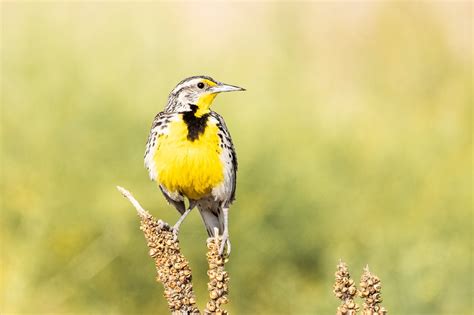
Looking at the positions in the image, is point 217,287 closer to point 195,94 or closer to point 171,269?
point 171,269

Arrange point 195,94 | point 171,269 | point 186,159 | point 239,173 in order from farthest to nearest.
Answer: point 239,173 → point 195,94 → point 186,159 → point 171,269

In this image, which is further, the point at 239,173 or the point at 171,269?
the point at 239,173

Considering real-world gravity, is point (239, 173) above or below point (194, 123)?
above

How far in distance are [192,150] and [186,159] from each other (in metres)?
0.03

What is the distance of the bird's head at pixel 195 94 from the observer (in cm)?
341

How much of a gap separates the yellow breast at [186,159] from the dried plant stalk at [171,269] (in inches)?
22.1

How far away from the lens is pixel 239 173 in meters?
7.47

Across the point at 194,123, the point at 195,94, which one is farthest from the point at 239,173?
the point at 194,123

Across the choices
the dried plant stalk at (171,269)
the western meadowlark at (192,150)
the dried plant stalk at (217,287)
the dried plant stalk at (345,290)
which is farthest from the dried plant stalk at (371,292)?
the western meadowlark at (192,150)

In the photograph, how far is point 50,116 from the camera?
23.8 ft

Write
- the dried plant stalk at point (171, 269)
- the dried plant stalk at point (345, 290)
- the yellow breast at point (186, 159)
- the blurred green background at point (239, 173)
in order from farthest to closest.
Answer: the blurred green background at point (239, 173) < the yellow breast at point (186, 159) < the dried plant stalk at point (171, 269) < the dried plant stalk at point (345, 290)

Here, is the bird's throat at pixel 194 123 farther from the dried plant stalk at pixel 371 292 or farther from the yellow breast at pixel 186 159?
the dried plant stalk at pixel 371 292

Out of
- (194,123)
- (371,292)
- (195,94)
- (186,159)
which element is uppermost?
(195,94)

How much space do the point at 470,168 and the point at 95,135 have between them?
2.84 metres
